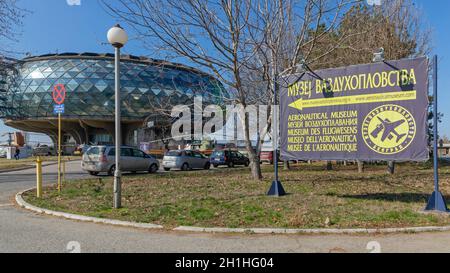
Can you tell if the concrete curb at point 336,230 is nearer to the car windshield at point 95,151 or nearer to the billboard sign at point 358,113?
the billboard sign at point 358,113

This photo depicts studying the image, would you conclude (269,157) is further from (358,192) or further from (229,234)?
(229,234)

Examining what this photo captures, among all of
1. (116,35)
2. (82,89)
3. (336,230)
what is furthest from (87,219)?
(82,89)

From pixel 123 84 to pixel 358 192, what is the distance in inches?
2600

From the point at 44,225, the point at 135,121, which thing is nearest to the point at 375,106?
the point at 44,225

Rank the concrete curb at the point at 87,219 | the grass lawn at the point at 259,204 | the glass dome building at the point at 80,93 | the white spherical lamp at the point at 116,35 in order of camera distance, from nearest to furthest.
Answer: the concrete curb at the point at 87,219, the grass lawn at the point at 259,204, the white spherical lamp at the point at 116,35, the glass dome building at the point at 80,93

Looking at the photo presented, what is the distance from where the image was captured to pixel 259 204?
27.4ft

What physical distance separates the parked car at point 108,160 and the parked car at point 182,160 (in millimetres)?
3335

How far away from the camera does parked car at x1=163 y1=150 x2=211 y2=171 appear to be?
22.9m

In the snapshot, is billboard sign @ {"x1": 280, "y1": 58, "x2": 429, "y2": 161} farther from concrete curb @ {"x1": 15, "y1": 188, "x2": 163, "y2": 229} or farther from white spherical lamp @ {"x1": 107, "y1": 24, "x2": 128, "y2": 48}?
concrete curb @ {"x1": 15, "y1": 188, "x2": 163, "y2": 229}

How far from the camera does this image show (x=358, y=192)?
10219 mm

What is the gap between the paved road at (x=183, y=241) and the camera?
17.2 ft

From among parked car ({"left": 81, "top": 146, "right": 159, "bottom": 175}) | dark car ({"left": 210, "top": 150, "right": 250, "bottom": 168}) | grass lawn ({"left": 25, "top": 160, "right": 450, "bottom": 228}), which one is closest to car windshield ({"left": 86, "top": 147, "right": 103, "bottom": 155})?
parked car ({"left": 81, "top": 146, "right": 159, "bottom": 175})

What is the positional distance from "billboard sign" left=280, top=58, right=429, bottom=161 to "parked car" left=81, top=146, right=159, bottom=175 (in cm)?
1108

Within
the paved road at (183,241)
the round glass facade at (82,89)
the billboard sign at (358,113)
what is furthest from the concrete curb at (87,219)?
the round glass facade at (82,89)
